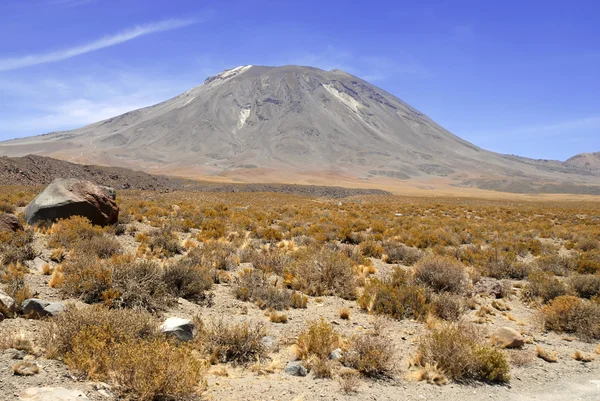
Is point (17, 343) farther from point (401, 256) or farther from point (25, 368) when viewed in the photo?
point (401, 256)

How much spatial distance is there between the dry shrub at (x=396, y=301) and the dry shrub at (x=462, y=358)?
1879mm

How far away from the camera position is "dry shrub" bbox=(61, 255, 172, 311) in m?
6.88

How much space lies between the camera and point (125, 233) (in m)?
13.6

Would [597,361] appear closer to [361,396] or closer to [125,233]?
[361,396]

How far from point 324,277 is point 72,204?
8779mm

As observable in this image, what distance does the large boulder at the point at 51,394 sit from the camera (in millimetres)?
3898

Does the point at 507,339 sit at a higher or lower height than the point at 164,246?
lower

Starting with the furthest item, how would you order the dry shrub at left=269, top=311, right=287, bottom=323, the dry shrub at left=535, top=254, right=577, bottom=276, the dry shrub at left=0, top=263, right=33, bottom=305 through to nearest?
the dry shrub at left=535, top=254, right=577, bottom=276 < the dry shrub at left=269, top=311, right=287, bottom=323 < the dry shrub at left=0, top=263, right=33, bottom=305

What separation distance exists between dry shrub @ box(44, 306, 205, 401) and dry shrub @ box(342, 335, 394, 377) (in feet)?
6.83

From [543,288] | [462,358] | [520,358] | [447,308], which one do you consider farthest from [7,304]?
[543,288]

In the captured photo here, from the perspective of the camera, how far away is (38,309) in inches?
236

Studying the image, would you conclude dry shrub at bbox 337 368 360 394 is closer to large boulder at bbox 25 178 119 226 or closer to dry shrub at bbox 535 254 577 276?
dry shrub at bbox 535 254 577 276

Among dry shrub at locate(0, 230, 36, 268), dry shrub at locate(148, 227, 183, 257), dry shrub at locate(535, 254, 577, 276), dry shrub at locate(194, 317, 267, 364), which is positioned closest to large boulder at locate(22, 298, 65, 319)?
dry shrub at locate(194, 317, 267, 364)

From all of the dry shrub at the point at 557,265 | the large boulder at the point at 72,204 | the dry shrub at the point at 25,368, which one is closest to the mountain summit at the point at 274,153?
the large boulder at the point at 72,204
